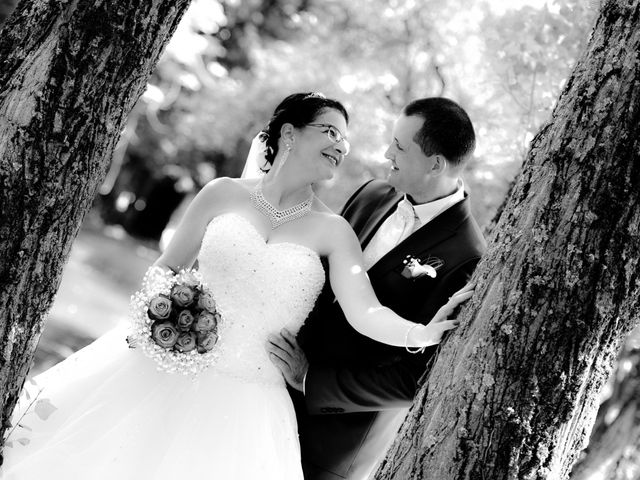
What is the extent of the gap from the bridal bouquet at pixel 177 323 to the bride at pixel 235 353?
138mm

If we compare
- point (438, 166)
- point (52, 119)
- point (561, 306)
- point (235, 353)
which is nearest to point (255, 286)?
point (235, 353)

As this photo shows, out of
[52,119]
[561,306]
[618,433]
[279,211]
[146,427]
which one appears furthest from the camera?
[618,433]

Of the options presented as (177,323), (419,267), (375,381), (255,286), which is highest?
(419,267)

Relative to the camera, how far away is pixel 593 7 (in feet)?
13.7

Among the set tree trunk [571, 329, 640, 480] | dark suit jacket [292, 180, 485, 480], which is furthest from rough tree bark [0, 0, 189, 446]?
tree trunk [571, 329, 640, 480]

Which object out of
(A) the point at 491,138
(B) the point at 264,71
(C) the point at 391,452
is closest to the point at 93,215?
(B) the point at 264,71

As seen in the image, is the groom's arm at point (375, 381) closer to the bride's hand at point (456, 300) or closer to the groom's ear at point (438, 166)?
the groom's ear at point (438, 166)

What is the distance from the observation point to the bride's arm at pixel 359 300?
119 inches

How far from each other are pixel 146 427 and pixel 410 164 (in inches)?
73.9

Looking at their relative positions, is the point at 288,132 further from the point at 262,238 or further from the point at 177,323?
the point at 177,323

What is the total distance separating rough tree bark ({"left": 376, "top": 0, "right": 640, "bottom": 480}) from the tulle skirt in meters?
1.03

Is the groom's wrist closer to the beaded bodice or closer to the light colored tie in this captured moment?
the beaded bodice

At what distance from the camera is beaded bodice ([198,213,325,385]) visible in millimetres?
3549

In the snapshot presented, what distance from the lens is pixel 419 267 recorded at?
348 centimetres
